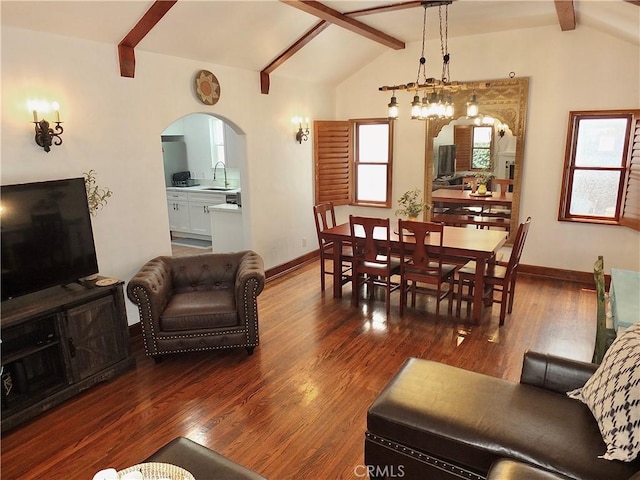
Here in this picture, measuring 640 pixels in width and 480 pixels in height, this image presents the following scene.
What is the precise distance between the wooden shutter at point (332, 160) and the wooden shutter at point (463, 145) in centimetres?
157

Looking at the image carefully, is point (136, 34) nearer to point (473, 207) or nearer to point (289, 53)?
point (289, 53)

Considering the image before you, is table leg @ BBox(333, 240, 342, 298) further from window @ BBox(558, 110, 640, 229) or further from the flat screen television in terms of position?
window @ BBox(558, 110, 640, 229)

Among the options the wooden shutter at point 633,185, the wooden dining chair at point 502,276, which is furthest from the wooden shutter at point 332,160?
the wooden shutter at point 633,185

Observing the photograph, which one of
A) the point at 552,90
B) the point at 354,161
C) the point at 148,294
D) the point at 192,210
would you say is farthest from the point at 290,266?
the point at 552,90

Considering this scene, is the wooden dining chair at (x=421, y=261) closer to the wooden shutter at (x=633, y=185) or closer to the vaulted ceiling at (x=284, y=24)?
the wooden shutter at (x=633, y=185)

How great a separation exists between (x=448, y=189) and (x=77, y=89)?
471 cm

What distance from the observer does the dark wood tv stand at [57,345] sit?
2770mm

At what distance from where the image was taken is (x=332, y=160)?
642cm

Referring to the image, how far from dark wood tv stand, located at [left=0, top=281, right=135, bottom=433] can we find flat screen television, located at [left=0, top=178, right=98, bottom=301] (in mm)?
145

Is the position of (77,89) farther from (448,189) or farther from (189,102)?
(448,189)

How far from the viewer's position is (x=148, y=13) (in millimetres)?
3305

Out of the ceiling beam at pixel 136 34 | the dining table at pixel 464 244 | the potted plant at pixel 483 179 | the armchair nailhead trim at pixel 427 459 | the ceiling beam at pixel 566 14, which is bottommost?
the armchair nailhead trim at pixel 427 459

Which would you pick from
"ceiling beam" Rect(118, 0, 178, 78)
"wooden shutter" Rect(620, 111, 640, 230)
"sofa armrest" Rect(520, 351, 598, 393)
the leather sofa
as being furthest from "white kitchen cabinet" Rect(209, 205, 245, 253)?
"wooden shutter" Rect(620, 111, 640, 230)

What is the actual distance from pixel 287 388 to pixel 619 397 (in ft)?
6.84
